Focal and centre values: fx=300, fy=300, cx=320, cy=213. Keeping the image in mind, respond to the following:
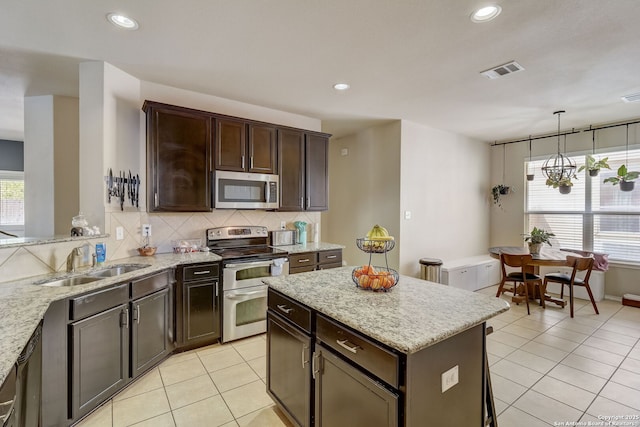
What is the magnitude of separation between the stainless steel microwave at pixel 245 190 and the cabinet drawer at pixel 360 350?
6.84 feet

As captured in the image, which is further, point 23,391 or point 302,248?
point 302,248

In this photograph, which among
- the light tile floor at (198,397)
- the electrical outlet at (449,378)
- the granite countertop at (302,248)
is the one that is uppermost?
the granite countertop at (302,248)

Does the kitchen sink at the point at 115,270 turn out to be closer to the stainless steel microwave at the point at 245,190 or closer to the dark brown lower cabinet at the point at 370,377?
the stainless steel microwave at the point at 245,190

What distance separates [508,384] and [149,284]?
3004mm

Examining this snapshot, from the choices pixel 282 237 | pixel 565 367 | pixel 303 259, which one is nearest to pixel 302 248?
pixel 303 259

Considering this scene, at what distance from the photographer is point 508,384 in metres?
2.42

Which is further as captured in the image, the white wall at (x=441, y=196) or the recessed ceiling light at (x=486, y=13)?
the white wall at (x=441, y=196)

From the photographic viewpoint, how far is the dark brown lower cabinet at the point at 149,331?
2.32 metres

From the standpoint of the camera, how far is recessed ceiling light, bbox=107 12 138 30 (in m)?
2.01

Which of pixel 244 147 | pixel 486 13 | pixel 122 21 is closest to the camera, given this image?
pixel 486 13

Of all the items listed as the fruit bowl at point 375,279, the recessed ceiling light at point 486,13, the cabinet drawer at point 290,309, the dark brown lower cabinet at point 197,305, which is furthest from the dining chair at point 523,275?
the dark brown lower cabinet at point 197,305

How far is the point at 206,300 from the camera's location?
289 centimetres

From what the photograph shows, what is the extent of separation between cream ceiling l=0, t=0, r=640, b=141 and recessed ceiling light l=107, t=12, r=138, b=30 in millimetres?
68

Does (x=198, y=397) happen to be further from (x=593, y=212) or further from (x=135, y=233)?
(x=593, y=212)
